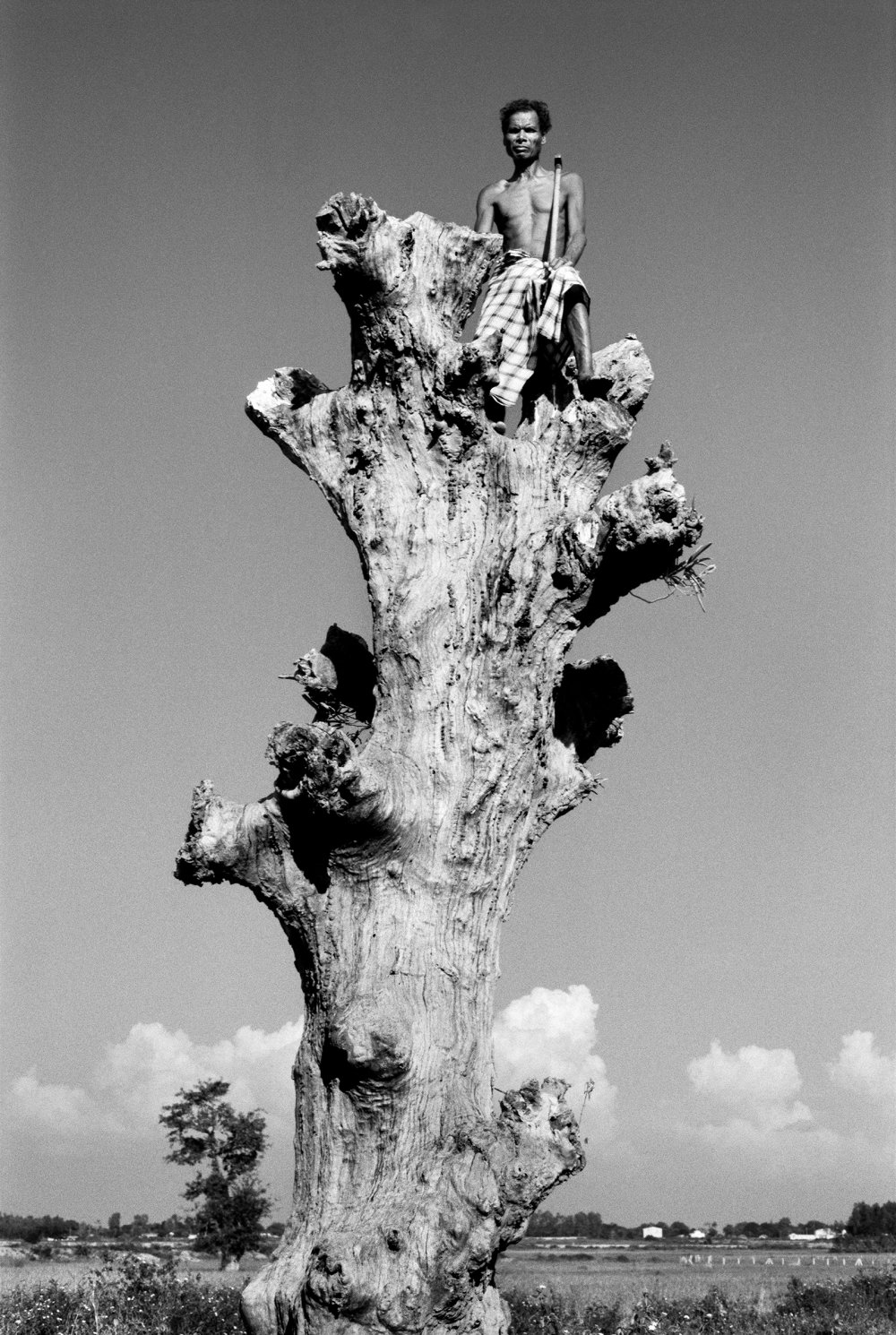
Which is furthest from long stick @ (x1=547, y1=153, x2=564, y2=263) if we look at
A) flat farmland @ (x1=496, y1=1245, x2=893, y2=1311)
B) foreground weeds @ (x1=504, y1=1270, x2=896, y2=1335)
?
flat farmland @ (x1=496, y1=1245, x2=893, y2=1311)

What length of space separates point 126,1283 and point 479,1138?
32.9ft

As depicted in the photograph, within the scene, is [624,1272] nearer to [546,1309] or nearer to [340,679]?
[546,1309]

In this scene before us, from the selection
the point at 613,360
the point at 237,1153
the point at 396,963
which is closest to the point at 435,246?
the point at 613,360

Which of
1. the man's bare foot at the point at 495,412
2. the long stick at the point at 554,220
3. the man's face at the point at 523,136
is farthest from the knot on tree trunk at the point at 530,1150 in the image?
the man's face at the point at 523,136

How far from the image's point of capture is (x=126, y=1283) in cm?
1464

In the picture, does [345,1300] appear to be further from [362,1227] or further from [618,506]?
[618,506]

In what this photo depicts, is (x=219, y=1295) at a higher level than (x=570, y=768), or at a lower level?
lower

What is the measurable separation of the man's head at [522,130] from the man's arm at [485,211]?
11.5 inches

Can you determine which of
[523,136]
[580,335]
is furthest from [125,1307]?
[523,136]

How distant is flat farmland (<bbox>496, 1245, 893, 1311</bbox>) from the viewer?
61.4 ft

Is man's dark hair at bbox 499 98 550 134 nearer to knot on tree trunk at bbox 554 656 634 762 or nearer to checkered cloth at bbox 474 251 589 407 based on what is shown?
checkered cloth at bbox 474 251 589 407

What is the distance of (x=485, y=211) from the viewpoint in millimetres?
9055

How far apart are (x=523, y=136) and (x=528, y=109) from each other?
0.68 feet

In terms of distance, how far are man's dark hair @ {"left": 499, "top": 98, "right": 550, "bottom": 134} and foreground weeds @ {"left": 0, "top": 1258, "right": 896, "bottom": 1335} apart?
10.7m
